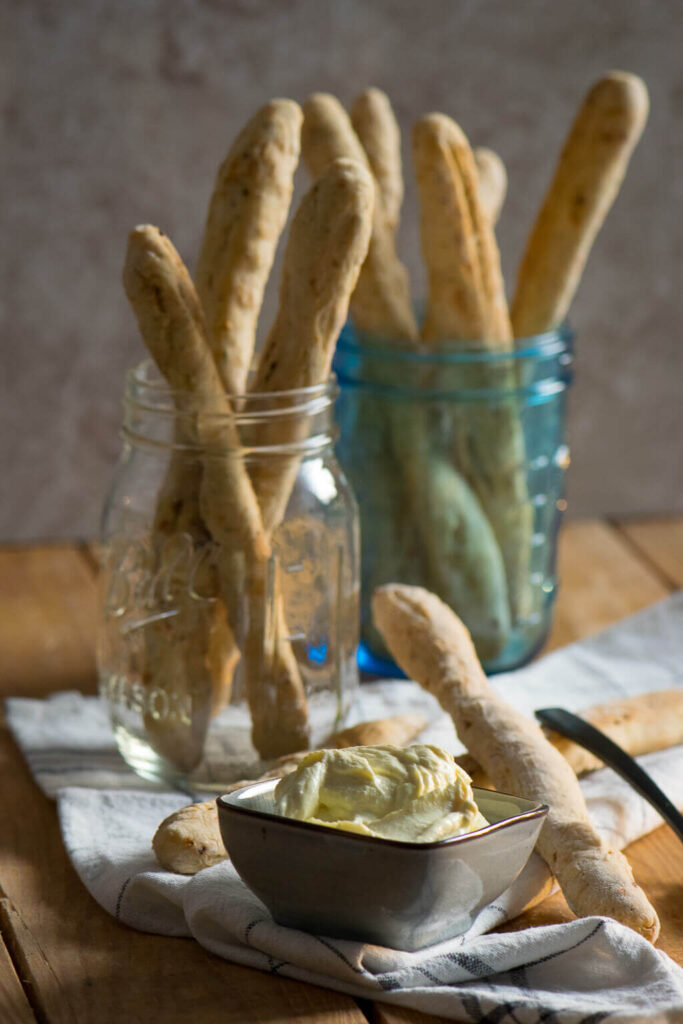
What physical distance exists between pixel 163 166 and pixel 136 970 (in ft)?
2.21

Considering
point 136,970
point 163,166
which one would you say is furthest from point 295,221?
point 163,166

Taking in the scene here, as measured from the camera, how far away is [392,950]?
1.37ft

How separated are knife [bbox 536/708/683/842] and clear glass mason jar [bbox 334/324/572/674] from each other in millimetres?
129

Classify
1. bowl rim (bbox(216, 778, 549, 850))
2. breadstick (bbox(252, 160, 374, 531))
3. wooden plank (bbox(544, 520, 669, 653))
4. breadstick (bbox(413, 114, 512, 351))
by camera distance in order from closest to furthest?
bowl rim (bbox(216, 778, 549, 850))
breadstick (bbox(252, 160, 374, 531))
breadstick (bbox(413, 114, 512, 351))
wooden plank (bbox(544, 520, 669, 653))

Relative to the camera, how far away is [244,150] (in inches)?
21.2

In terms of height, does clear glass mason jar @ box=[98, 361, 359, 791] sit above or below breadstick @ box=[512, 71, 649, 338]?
below

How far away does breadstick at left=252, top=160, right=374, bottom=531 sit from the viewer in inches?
19.9

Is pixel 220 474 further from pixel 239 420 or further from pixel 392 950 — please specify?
pixel 392 950

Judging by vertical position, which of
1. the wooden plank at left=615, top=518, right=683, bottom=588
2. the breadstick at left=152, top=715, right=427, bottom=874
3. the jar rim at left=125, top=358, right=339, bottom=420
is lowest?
the wooden plank at left=615, top=518, right=683, bottom=588

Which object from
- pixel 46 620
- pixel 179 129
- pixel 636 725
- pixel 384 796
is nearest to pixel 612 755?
pixel 636 725

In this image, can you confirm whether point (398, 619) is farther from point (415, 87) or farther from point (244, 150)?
point (415, 87)

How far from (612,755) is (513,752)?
0.23 feet

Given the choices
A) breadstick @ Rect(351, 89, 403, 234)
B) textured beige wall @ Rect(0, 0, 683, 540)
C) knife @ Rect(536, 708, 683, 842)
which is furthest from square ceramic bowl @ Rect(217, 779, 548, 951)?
textured beige wall @ Rect(0, 0, 683, 540)

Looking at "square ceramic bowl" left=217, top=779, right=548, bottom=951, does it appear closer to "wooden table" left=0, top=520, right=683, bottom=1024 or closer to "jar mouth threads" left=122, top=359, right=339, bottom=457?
"wooden table" left=0, top=520, right=683, bottom=1024
